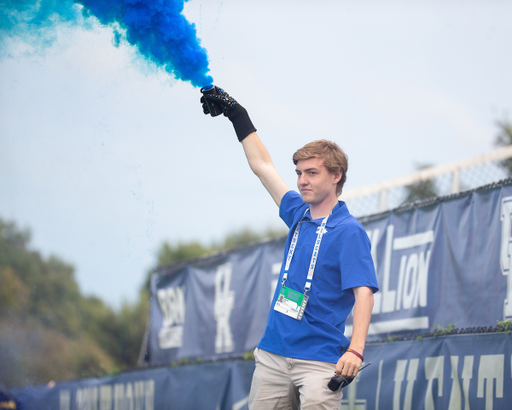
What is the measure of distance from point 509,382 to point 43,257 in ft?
68.7

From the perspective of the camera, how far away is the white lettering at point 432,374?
434 centimetres

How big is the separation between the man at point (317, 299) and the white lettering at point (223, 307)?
4.02 m

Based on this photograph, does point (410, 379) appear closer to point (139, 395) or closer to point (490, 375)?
point (490, 375)

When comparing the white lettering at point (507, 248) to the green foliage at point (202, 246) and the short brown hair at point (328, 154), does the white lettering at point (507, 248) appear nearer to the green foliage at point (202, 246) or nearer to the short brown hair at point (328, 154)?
the short brown hair at point (328, 154)

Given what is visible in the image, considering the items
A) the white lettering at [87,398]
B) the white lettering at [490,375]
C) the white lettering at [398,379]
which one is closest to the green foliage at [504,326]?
the white lettering at [490,375]

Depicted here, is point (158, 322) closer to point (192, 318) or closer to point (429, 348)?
point (192, 318)

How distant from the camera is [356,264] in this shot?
2.94m

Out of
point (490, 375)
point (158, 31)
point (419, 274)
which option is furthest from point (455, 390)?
point (158, 31)

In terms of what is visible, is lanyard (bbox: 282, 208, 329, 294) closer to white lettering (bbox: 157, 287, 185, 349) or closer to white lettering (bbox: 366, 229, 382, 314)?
white lettering (bbox: 366, 229, 382, 314)

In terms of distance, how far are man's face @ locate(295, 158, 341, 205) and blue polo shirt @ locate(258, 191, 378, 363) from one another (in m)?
0.15

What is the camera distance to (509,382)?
3814mm

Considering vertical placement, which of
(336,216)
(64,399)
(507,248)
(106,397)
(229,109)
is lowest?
(64,399)

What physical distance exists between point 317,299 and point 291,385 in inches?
19.4

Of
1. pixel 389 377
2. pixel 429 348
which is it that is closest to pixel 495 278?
pixel 429 348
